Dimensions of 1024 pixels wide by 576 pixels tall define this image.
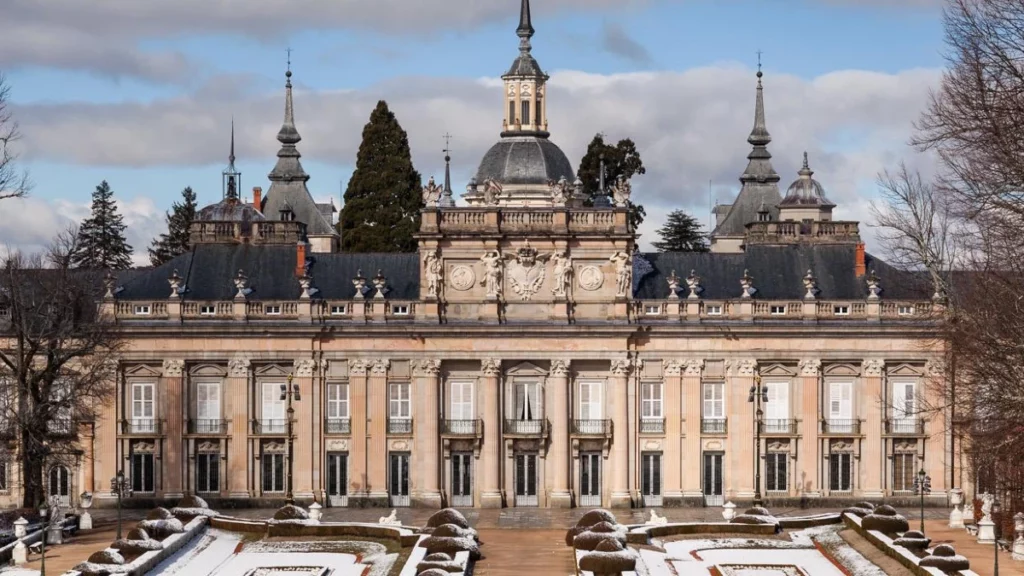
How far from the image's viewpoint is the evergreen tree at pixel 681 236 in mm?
151750

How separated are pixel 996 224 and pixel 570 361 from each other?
121 feet

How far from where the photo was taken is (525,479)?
101 meters

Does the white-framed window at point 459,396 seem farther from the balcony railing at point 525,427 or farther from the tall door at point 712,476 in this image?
the tall door at point 712,476

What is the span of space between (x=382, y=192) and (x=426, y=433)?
36.4 metres

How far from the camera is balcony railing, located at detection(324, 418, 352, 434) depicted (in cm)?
10119

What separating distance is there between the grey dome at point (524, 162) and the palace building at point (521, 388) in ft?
15.6

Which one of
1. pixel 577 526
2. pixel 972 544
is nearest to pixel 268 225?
pixel 577 526

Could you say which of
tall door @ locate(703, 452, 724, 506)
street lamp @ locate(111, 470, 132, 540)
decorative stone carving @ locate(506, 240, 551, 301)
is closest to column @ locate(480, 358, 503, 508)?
decorative stone carving @ locate(506, 240, 551, 301)

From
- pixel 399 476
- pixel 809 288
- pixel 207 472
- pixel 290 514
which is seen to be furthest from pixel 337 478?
pixel 809 288

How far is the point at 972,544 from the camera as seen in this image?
85625 millimetres

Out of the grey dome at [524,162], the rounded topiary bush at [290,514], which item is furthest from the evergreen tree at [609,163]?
the rounded topiary bush at [290,514]

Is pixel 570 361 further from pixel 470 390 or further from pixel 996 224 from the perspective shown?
pixel 996 224

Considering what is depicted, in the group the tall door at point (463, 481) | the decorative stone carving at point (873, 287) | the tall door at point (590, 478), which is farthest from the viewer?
the decorative stone carving at point (873, 287)

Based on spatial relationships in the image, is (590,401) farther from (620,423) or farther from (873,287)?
(873,287)
